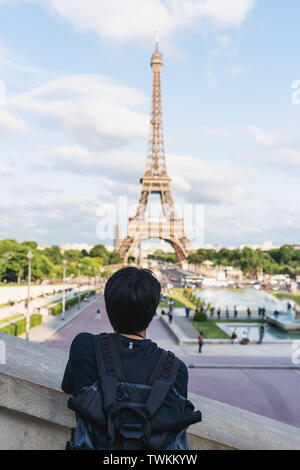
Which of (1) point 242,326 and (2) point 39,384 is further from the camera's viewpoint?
(1) point 242,326

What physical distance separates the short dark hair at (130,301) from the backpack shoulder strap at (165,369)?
0.25 meters

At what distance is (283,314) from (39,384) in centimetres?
3057

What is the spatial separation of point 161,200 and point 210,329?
5585cm

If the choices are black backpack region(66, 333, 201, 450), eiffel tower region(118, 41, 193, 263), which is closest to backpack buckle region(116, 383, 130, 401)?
black backpack region(66, 333, 201, 450)

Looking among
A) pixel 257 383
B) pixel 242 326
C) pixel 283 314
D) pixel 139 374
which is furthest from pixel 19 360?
pixel 283 314

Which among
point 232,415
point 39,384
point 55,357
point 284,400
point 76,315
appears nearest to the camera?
point 39,384

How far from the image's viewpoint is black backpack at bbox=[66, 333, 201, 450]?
1.60m

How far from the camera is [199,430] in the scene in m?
2.35

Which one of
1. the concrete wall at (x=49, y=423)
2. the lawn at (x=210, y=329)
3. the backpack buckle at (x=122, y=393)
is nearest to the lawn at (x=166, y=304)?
the lawn at (x=210, y=329)

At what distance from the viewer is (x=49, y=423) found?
238 cm

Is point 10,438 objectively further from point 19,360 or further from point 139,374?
point 139,374

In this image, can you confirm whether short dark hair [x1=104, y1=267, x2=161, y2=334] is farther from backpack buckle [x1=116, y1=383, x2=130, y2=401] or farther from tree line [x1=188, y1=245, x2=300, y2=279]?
tree line [x1=188, y1=245, x2=300, y2=279]

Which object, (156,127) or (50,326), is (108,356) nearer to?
(50,326)

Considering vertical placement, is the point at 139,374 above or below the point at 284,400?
above
